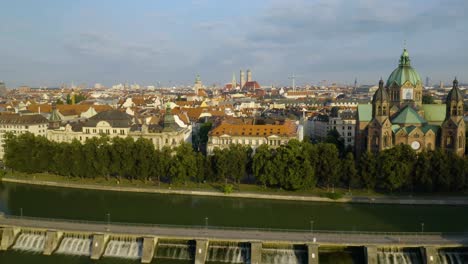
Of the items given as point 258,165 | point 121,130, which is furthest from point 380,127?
point 121,130

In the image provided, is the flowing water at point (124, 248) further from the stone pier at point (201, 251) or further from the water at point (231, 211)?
the water at point (231, 211)

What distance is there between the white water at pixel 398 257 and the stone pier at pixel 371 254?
35.8 inches

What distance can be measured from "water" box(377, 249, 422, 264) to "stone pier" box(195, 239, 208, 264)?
15999mm

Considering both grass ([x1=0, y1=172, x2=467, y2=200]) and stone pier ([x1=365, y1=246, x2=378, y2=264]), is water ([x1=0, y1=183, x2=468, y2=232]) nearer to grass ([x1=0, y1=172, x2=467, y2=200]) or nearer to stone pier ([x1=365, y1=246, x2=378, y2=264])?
grass ([x1=0, y1=172, x2=467, y2=200])

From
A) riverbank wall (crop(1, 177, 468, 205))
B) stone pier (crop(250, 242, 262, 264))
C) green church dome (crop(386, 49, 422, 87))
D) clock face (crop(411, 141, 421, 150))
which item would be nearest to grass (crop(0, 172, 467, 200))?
riverbank wall (crop(1, 177, 468, 205))

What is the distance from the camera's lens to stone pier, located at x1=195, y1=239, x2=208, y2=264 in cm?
4312

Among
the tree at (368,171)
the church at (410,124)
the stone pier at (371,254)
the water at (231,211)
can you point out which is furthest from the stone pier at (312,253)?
the church at (410,124)

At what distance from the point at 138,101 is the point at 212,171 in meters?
124

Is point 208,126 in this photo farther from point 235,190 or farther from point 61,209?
point 61,209

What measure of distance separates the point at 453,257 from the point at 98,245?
33.4 m

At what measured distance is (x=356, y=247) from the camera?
4369 centimetres

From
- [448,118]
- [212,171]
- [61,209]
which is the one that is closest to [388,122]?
[448,118]

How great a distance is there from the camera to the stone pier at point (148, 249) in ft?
144

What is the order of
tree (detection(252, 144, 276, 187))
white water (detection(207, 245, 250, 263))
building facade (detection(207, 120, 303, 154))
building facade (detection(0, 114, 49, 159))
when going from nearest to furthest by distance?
white water (detection(207, 245, 250, 263)) → tree (detection(252, 144, 276, 187)) → building facade (detection(207, 120, 303, 154)) → building facade (detection(0, 114, 49, 159))
